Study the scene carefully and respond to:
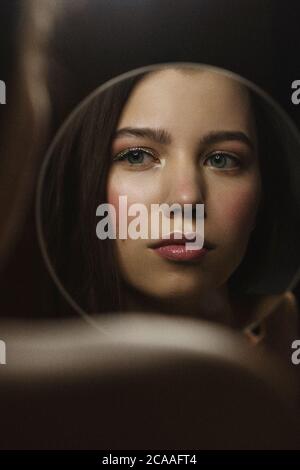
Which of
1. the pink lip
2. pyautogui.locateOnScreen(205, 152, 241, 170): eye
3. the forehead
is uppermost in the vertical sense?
the forehead

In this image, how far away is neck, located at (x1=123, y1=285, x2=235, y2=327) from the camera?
1.44m

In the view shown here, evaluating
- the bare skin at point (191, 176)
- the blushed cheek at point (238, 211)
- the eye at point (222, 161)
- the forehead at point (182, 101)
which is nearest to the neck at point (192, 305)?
the bare skin at point (191, 176)

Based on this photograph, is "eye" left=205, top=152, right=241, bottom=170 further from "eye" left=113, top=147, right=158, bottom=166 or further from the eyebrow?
"eye" left=113, top=147, right=158, bottom=166

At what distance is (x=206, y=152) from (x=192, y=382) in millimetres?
575

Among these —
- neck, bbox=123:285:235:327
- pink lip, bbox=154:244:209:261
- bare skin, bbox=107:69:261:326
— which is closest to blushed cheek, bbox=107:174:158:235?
bare skin, bbox=107:69:261:326

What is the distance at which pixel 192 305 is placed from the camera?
145 cm

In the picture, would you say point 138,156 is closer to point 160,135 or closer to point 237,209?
point 160,135

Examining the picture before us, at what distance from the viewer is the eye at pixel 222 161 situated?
1.42 metres

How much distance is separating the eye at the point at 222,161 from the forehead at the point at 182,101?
7 centimetres

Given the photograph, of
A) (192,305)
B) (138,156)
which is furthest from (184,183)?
(192,305)

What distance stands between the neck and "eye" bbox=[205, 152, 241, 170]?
0.30 m

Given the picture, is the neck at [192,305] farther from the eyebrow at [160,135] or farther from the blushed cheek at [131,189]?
the eyebrow at [160,135]

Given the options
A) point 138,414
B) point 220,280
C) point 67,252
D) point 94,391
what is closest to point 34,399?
point 94,391

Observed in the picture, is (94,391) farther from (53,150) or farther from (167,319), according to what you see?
(53,150)
